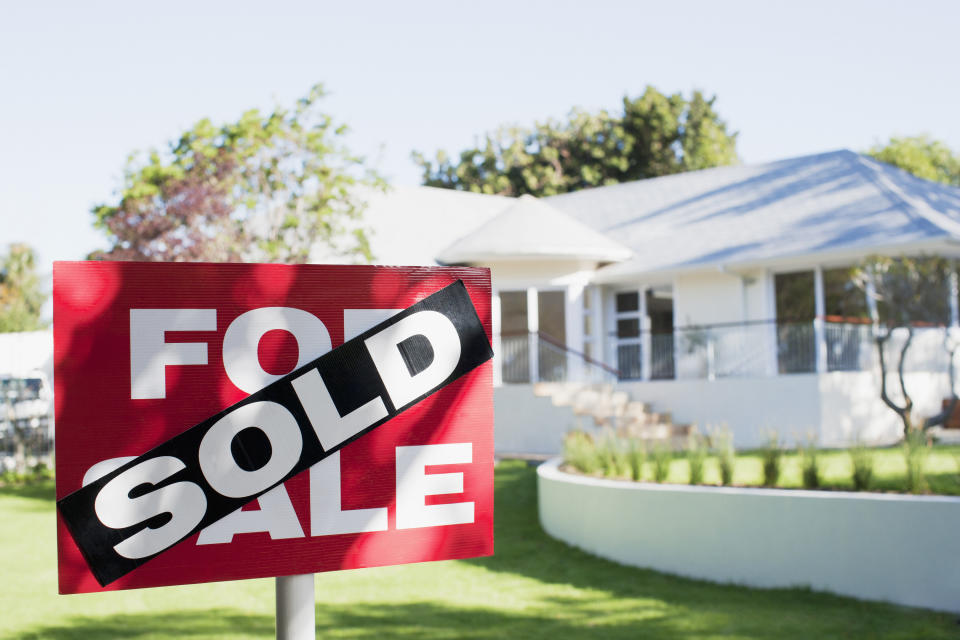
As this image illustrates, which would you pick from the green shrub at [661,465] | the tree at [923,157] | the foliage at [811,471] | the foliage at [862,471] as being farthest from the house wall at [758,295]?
the tree at [923,157]

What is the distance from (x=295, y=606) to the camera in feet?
7.48

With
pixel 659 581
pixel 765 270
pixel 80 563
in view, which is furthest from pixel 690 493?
pixel 765 270

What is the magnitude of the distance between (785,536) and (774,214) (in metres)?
14.0

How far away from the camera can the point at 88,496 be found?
7.04 feet

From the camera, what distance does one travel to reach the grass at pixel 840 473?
28.2 ft

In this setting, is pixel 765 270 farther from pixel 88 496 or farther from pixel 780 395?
pixel 88 496

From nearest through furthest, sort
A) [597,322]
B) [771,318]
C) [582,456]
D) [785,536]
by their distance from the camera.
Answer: [785,536], [582,456], [771,318], [597,322]

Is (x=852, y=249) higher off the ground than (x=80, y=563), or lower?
higher

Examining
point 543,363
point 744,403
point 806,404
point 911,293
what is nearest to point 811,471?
point 911,293

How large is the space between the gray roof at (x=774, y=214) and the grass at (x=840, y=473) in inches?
294

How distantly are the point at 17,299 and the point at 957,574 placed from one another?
139ft

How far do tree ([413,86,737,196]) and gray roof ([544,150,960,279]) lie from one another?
15.9 meters

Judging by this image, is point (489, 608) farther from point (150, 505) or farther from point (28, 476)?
point (28, 476)

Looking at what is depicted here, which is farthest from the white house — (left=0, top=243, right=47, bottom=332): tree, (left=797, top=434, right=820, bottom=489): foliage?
(left=0, top=243, right=47, bottom=332): tree
